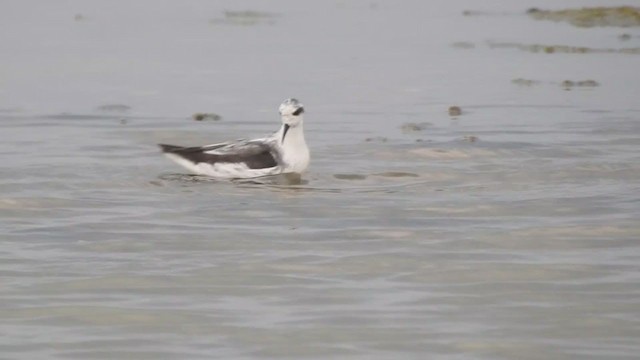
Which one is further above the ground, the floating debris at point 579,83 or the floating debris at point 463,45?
the floating debris at point 463,45

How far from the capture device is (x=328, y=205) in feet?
44.4

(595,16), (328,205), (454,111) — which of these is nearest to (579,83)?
(454,111)

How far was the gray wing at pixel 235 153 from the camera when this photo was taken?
15188 millimetres

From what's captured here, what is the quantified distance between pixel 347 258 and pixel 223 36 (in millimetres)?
16410

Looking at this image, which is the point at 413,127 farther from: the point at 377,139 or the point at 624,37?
the point at 624,37

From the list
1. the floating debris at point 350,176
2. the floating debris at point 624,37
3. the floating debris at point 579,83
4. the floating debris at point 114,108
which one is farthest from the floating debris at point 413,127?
the floating debris at point 624,37

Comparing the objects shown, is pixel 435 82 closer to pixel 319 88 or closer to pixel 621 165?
pixel 319 88

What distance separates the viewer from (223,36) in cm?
2728

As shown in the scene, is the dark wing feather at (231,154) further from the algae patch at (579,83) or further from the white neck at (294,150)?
the algae patch at (579,83)

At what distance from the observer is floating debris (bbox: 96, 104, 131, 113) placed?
19.4 m

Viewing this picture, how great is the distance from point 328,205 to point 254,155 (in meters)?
2.04

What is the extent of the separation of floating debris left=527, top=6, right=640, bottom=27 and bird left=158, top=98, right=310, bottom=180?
13.8 metres

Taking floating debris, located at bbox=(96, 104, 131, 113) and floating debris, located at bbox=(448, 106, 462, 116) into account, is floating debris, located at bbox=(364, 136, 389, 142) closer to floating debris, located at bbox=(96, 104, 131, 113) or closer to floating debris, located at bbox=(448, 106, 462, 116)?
floating debris, located at bbox=(448, 106, 462, 116)

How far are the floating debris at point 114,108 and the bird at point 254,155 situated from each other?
4010 mm
